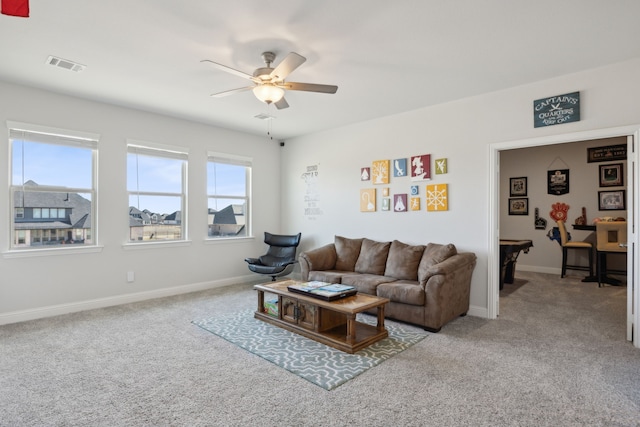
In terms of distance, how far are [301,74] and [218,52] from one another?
0.85m

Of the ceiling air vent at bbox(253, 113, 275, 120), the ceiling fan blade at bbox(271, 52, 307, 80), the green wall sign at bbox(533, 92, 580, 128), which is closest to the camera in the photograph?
the ceiling fan blade at bbox(271, 52, 307, 80)

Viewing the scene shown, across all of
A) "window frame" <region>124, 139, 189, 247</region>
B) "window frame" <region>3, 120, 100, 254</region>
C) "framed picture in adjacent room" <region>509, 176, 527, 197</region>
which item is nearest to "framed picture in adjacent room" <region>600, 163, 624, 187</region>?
"framed picture in adjacent room" <region>509, 176, 527, 197</region>

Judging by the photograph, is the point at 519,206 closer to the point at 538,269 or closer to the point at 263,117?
the point at 538,269

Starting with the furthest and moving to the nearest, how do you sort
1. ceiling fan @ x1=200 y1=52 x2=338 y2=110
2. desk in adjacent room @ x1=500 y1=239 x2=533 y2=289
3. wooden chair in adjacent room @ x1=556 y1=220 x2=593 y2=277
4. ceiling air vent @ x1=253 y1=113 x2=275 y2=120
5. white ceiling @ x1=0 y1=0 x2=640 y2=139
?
wooden chair in adjacent room @ x1=556 y1=220 x2=593 y2=277 < desk in adjacent room @ x1=500 y1=239 x2=533 y2=289 < ceiling air vent @ x1=253 y1=113 x2=275 y2=120 < ceiling fan @ x1=200 y1=52 x2=338 y2=110 < white ceiling @ x1=0 y1=0 x2=640 y2=139

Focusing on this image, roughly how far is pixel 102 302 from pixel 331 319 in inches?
123

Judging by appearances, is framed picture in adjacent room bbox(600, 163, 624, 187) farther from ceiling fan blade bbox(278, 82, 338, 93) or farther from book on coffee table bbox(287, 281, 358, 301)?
ceiling fan blade bbox(278, 82, 338, 93)

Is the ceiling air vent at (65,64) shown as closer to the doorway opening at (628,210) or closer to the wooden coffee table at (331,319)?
the wooden coffee table at (331,319)

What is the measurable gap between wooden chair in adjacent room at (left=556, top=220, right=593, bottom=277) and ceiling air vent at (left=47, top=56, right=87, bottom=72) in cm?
760

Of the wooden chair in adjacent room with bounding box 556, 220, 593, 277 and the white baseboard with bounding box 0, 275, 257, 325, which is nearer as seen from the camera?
the white baseboard with bounding box 0, 275, 257, 325

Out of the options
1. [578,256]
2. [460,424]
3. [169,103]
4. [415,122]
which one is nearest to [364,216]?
[415,122]

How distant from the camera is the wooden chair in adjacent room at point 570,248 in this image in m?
6.21

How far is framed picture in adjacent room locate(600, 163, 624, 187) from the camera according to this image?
6289 millimetres

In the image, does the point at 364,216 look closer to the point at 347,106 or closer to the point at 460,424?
the point at 347,106

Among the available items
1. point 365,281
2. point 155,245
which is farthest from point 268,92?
point 155,245
